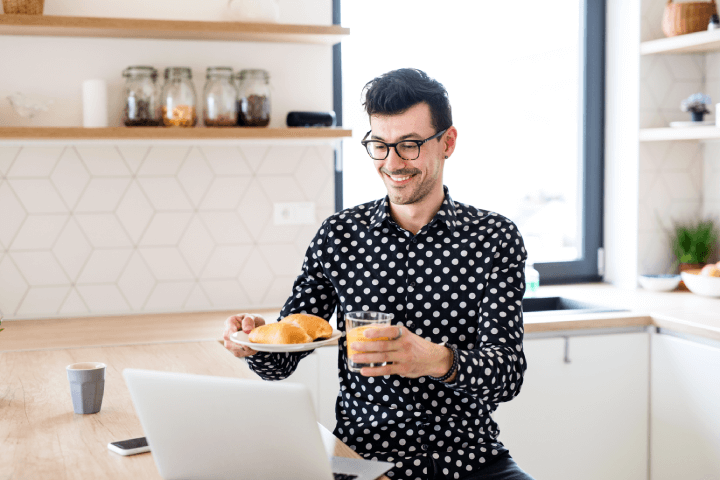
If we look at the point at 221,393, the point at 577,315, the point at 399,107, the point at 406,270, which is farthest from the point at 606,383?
the point at 221,393

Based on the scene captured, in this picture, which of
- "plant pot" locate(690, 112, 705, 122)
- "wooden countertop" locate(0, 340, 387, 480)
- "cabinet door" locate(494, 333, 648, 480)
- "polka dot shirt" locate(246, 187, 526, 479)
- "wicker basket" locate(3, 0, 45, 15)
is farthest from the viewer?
"plant pot" locate(690, 112, 705, 122)

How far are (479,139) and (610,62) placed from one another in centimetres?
69

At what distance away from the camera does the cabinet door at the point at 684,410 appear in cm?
235

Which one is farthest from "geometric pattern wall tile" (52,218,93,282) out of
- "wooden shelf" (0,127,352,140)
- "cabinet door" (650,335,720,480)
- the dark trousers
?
"cabinet door" (650,335,720,480)

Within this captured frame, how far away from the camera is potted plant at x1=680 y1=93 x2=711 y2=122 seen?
113 inches

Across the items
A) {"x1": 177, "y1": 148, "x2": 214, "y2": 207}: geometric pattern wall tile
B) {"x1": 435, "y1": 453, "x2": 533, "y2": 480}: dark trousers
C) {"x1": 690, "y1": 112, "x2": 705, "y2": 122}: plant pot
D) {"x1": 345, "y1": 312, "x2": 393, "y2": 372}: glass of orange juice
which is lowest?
{"x1": 435, "y1": 453, "x2": 533, "y2": 480}: dark trousers

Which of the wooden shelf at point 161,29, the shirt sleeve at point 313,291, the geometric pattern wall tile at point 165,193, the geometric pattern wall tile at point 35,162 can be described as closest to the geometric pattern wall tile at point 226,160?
the geometric pattern wall tile at point 165,193

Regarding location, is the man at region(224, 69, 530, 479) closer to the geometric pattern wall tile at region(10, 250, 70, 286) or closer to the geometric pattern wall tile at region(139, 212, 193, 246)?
the geometric pattern wall tile at region(139, 212, 193, 246)

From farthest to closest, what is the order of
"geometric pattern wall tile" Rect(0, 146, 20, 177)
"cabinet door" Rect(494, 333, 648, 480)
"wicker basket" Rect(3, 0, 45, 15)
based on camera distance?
"geometric pattern wall tile" Rect(0, 146, 20, 177)
"cabinet door" Rect(494, 333, 648, 480)
"wicker basket" Rect(3, 0, 45, 15)

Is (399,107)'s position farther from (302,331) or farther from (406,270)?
(302,331)

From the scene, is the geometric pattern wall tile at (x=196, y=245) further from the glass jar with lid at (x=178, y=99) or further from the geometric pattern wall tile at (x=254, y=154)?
the glass jar with lid at (x=178, y=99)

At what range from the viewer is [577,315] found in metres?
2.57

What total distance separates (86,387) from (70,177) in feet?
4.44

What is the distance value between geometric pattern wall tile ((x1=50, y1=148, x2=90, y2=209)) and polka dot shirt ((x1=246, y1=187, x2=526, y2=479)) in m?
Answer: 1.25
